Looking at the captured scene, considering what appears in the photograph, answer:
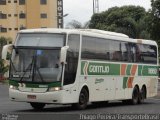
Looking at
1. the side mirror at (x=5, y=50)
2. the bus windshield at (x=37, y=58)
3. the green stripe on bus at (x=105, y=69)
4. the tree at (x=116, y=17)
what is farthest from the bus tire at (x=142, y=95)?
the tree at (x=116, y=17)

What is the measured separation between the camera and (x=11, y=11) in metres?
97.6

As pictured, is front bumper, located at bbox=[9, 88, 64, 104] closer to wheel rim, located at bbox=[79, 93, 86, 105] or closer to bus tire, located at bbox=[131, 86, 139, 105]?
wheel rim, located at bbox=[79, 93, 86, 105]

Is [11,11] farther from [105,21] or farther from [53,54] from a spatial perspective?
[53,54]

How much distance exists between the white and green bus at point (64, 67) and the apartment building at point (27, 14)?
69686mm

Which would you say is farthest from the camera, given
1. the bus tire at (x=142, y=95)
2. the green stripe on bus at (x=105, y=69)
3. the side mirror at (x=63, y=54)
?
the bus tire at (x=142, y=95)

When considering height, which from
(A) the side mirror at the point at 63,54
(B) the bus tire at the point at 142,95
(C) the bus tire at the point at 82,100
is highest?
(A) the side mirror at the point at 63,54

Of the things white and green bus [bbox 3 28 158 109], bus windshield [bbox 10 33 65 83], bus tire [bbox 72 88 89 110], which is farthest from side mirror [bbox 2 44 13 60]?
bus tire [bbox 72 88 89 110]

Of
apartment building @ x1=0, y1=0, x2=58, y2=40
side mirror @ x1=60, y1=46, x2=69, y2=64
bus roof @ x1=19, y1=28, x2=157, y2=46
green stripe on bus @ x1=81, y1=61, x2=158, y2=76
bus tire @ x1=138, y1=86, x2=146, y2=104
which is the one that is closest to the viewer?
side mirror @ x1=60, y1=46, x2=69, y2=64

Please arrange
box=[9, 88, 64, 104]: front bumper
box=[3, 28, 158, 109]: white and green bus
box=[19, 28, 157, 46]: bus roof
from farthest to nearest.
A: 1. box=[19, 28, 157, 46]: bus roof
2. box=[3, 28, 158, 109]: white and green bus
3. box=[9, 88, 64, 104]: front bumper

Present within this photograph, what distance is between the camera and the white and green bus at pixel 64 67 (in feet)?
74.0

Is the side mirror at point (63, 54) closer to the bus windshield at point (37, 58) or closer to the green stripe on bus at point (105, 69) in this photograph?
the bus windshield at point (37, 58)

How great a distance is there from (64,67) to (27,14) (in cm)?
7481

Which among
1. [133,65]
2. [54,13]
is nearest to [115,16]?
[54,13]

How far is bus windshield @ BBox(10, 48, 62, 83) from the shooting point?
22.5 meters
